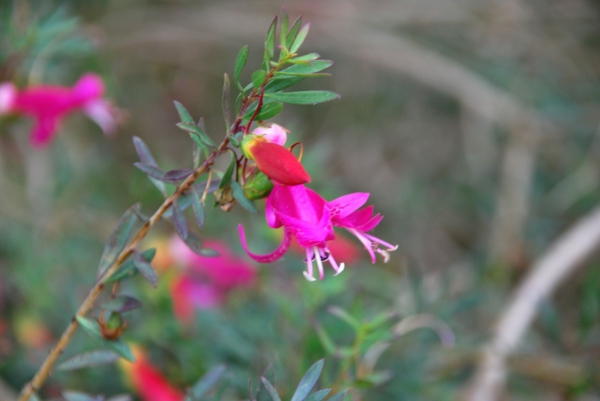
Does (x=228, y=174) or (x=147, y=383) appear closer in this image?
(x=228, y=174)


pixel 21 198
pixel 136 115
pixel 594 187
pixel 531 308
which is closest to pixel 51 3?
pixel 21 198

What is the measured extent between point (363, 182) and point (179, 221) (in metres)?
1.86

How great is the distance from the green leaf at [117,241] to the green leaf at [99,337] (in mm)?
44

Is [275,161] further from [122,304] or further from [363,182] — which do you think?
[363,182]

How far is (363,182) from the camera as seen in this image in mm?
2330

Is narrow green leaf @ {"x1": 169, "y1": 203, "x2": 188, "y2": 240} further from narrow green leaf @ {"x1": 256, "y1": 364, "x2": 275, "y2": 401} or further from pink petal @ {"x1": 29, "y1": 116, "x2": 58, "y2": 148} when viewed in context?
pink petal @ {"x1": 29, "y1": 116, "x2": 58, "y2": 148}

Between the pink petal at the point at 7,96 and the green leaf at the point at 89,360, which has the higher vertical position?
the pink petal at the point at 7,96

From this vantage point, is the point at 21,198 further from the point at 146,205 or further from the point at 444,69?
the point at 444,69

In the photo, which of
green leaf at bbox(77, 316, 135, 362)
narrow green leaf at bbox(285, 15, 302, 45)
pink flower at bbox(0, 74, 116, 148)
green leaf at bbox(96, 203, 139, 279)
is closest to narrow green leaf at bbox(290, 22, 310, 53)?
narrow green leaf at bbox(285, 15, 302, 45)

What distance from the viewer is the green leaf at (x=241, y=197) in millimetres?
490

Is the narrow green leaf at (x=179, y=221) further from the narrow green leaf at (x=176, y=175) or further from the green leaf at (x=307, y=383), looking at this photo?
the green leaf at (x=307, y=383)

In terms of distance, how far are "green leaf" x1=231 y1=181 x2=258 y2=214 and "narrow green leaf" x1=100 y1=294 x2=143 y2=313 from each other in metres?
0.16

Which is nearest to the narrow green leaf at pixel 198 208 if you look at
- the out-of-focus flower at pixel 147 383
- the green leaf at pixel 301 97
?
the green leaf at pixel 301 97

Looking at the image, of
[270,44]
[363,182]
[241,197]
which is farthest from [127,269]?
[363,182]
